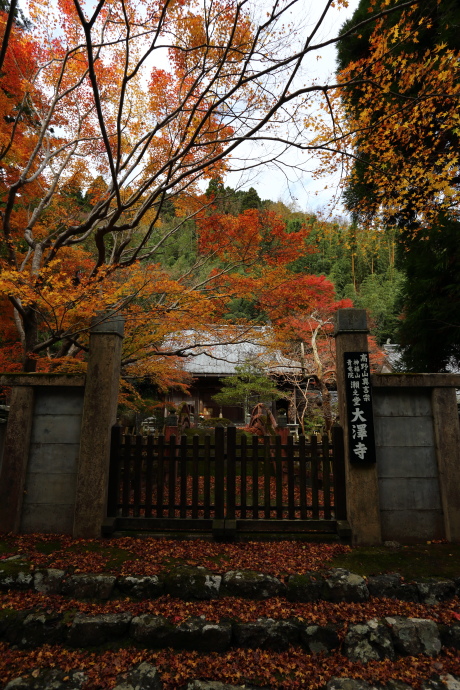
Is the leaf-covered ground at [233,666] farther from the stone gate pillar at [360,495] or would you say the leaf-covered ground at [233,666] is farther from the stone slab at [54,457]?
the stone slab at [54,457]

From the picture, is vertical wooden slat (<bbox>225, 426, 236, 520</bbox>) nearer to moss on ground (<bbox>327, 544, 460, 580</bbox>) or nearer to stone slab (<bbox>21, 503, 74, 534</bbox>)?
moss on ground (<bbox>327, 544, 460, 580</bbox>)

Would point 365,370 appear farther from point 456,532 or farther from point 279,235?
point 279,235

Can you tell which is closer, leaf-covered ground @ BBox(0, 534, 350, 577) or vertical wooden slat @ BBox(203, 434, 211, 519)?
leaf-covered ground @ BBox(0, 534, 350, 577)

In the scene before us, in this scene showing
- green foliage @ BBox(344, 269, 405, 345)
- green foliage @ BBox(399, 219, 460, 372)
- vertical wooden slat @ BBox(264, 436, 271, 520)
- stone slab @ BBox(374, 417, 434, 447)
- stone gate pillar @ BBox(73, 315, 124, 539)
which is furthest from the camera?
green foliage @ BBox(344, 269, 405, 345)

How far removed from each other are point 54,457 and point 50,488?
448 millimetres

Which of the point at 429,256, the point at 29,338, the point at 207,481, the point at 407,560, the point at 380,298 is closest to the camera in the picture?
the point at 407,560

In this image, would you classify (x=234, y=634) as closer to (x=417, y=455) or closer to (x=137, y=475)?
(x=137, y=475)

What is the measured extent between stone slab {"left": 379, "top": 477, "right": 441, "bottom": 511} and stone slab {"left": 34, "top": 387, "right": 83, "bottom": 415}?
186 inches

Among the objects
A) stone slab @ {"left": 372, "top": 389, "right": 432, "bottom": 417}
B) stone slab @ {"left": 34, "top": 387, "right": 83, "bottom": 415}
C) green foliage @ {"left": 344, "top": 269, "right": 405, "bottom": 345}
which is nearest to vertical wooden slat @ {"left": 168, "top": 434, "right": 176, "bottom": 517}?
stone slab @ {"left": 34, "top": 387, "right": 83, "bottom": 415}

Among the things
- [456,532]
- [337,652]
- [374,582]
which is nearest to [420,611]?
[374,582]

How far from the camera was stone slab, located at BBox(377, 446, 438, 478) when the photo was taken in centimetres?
561

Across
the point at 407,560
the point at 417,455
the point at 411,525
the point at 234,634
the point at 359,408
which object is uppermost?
the point at 359,408

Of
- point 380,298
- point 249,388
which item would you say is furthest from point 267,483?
point 380,298

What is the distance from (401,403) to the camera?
19.1ft
